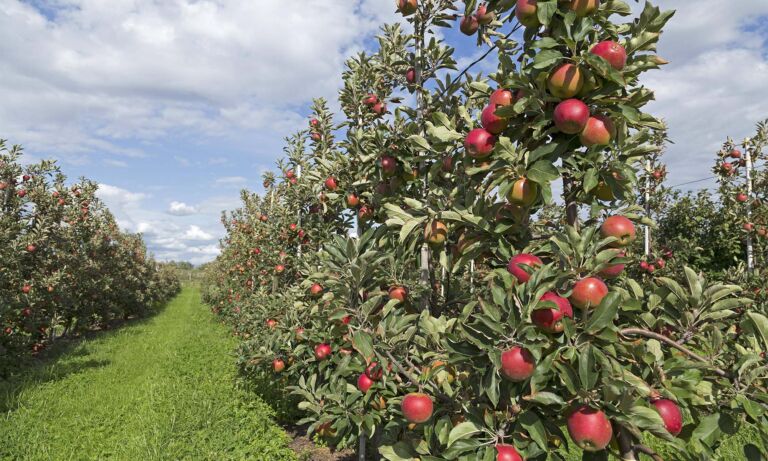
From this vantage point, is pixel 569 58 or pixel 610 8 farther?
pixel 610 8

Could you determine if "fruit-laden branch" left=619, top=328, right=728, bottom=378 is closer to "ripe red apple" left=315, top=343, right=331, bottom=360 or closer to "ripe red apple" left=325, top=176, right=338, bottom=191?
"ripe red apple" left=315, top=343, right=331, bottom=360

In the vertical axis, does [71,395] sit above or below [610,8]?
below

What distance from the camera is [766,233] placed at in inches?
277

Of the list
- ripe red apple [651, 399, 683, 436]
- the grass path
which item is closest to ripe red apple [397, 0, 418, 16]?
ripe red apple [651, 399, 683, 436]

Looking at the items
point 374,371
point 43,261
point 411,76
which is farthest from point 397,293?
point 43,261

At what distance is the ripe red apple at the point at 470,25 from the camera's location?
277 centimetres

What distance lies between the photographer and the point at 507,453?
1456 mm

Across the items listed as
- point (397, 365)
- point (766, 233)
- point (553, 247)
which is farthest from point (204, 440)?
point (766, 233)

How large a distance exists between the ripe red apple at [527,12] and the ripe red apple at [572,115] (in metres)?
0.40

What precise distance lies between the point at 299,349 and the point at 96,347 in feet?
31.0

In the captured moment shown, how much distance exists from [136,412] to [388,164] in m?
5.81

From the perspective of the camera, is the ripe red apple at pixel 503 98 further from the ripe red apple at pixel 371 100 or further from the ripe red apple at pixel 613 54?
the ripe red apple at pixel 371 100

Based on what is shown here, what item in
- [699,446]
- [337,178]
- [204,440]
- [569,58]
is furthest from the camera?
[204,440]

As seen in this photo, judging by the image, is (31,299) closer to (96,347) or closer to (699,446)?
(96,347)
